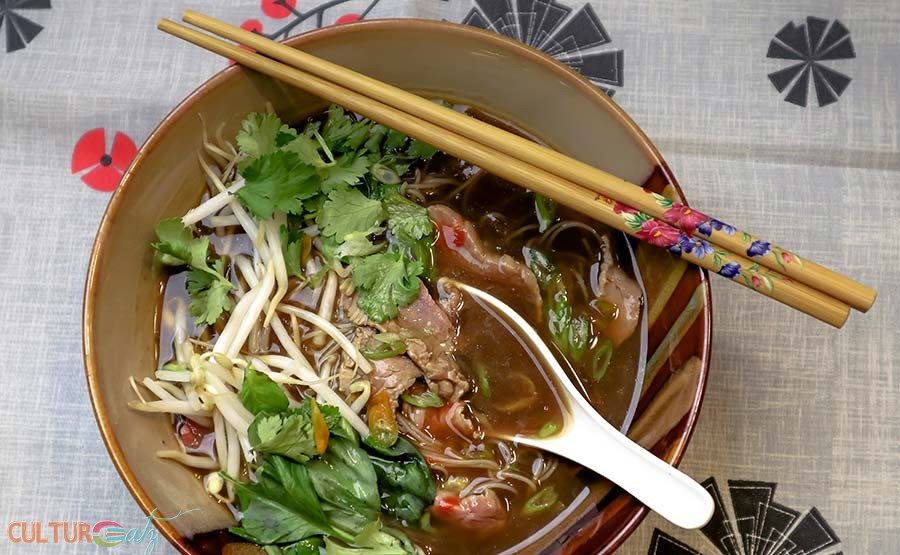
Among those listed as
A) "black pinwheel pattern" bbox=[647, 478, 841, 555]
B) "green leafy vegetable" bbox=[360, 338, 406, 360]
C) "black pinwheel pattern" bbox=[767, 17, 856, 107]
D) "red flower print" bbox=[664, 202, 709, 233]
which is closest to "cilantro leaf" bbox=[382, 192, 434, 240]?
"green leafy vegetable" bbox=[360, 338, 406, 360]

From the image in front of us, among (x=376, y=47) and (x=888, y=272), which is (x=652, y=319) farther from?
(x=376, y=47)

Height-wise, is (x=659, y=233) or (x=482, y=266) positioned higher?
(x=659, y=233)

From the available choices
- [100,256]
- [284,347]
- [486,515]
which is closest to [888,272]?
[486,515]

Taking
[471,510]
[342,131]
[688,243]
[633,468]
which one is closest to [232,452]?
[471,510]

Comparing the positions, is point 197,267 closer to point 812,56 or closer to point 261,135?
point 261,135

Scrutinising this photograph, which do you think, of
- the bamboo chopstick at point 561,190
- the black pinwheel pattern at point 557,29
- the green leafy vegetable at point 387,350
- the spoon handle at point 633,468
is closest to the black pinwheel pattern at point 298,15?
the black pinwheel pattern at point 557,29

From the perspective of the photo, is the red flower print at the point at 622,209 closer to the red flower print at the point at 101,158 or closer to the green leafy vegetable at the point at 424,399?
the green leafy vegetable at the point at 424,399

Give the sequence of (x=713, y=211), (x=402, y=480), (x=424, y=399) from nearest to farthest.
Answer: (x=402, y=480) < (x=424, y=399) < (x=713, y=211)

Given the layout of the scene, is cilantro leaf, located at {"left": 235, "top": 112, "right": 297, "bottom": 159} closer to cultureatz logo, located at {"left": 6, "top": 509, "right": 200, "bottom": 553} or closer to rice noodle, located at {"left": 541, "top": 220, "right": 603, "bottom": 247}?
rice noodle, located at {"left": 541, "top": 220, "right": 603, "bottom": 247}
